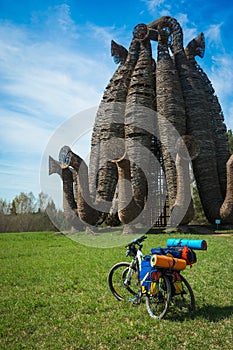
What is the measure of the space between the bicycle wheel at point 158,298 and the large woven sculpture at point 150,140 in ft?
35.8

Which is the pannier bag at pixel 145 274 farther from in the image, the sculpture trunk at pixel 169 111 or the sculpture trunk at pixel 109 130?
the sculpture trunk at pixel 109 130

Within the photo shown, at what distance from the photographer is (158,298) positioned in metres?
4.31

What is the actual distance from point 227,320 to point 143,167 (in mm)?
14113

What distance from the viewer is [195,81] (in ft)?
67.4

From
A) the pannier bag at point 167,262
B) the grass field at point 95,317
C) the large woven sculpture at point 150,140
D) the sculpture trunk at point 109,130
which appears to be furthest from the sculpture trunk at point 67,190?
the pannier bag at point 167,262

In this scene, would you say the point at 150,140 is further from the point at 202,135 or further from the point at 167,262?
the point at 167,262

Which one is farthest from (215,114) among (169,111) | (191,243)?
(191,243)

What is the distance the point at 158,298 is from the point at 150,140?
590 inches

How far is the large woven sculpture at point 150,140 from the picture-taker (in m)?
17.2

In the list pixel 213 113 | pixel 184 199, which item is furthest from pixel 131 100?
pixel 184 199

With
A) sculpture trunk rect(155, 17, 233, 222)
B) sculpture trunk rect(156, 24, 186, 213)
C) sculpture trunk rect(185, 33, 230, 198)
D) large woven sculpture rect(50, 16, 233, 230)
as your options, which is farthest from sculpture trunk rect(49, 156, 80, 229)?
sculpture trunk rect(185, 33, 230, 198)

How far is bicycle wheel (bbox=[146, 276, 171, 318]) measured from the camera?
4.15 metres

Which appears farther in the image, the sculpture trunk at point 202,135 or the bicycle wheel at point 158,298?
the sculpture trunk at point 202,135

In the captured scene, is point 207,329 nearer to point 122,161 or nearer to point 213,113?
point 122,161
